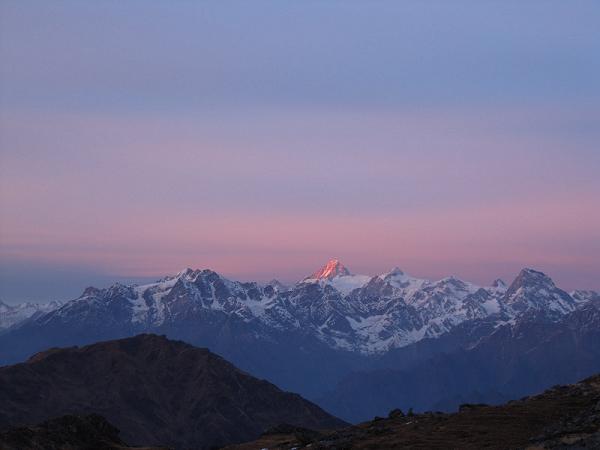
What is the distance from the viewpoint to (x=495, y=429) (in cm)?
7138

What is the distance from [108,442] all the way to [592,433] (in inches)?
2260

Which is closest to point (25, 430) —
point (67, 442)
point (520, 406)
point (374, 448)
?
point (67, 442)

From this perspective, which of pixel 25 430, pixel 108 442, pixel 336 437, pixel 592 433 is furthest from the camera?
pixel 108 442

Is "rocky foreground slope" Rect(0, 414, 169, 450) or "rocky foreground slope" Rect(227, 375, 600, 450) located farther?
"rocky foreground slope" Rect(0, 414, 169, 450)

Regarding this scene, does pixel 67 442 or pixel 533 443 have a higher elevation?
pixel 533 443

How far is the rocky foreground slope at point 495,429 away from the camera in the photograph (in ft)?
204

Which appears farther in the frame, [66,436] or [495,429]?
[66,436]

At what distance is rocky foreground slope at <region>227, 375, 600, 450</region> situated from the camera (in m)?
62.1

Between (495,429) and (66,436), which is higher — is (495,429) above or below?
above

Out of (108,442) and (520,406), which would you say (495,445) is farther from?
(108,442)

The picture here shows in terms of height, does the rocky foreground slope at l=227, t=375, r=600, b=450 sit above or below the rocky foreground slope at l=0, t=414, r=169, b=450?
above

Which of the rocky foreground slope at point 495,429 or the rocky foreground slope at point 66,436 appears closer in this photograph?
the rocky foreground slope at point 495,429

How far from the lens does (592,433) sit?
2346 inches

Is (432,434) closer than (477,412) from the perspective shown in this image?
Yes
